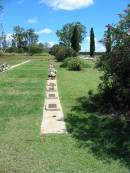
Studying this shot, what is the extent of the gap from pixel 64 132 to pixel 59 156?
1.65 m

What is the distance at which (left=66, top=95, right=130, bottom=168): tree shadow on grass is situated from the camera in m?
6.95

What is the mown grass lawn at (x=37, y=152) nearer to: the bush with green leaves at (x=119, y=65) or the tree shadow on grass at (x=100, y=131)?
the tree shadow on grass at (x=100, y=131)

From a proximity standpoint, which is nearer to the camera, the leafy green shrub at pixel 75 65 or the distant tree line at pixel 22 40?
the leafy green shrub at pixel 75 65

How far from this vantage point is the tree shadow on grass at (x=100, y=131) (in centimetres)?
695

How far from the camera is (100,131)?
8.39 m

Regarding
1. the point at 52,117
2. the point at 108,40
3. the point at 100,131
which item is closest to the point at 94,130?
the point at 100,131

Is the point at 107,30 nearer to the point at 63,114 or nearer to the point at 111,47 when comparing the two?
the point at 111,47

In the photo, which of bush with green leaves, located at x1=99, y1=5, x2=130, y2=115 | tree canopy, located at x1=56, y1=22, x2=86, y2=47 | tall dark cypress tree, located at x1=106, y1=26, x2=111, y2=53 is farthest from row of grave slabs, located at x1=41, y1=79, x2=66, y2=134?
tree canopy, located at x1=56, y1=22, x2=86, y2=47

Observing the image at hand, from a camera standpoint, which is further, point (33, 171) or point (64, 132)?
point (64, 132)

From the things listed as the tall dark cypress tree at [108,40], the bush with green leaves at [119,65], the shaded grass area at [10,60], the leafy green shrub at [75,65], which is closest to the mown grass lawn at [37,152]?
the bush with green leaves at [119,65]

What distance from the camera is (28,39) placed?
131250 mm

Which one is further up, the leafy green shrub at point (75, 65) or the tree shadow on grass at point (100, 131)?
the tree shadow on grass at point (100, 131)

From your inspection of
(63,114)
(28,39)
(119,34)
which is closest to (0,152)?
(63,114)

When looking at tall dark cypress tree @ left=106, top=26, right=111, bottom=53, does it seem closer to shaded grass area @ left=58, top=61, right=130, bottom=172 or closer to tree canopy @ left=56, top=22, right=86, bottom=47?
shaded grass area @ left=58, top=61, right=130, bottom=172
